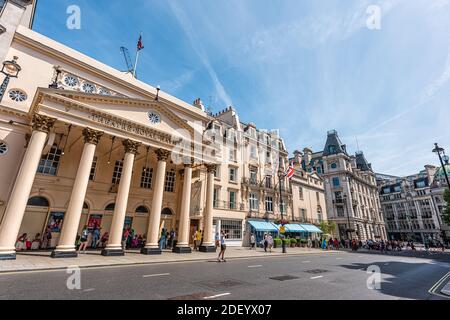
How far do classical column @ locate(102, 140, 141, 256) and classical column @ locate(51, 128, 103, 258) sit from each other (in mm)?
1999

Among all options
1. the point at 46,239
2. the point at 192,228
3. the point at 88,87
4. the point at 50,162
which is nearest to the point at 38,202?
the point at 46,239

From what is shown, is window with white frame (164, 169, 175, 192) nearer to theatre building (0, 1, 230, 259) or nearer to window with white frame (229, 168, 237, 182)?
theatre building (0, 1, 230, 259)

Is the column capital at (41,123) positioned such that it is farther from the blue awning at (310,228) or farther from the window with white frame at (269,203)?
the blue awning at (310,228)

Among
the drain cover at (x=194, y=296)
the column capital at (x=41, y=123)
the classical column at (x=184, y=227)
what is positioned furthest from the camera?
the classical column at (x=184, y=227)

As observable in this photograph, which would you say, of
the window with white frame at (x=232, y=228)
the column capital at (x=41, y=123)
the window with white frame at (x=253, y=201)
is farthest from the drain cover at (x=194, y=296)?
the window with white frame at (x=253, y=201)

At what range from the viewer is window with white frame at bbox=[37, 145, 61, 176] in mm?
16109

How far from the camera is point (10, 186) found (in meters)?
14.0

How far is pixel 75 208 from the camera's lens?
12.3 m

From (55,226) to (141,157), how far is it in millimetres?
8449

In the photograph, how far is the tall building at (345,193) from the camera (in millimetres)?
49094

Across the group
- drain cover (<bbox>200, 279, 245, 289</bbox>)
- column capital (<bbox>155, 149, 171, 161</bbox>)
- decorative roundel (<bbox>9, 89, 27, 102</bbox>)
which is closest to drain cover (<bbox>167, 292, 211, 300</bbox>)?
drain cover (<bbox>200, 279, 245, 289</bbox>)

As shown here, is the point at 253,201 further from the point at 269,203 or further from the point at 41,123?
the point at 41,123

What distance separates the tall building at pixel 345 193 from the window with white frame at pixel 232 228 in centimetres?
3076
